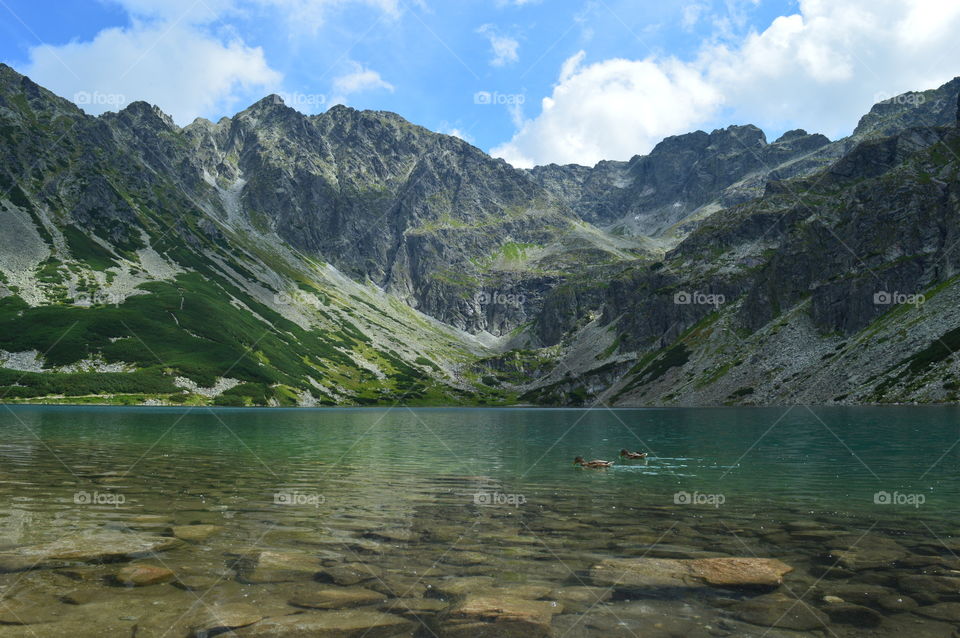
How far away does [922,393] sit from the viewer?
101000 mm

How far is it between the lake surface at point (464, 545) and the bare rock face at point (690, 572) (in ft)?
0.70

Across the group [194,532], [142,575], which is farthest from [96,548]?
[142,575]

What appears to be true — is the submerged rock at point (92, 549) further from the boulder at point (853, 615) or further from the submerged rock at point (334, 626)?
the boulder at point (853, 615)

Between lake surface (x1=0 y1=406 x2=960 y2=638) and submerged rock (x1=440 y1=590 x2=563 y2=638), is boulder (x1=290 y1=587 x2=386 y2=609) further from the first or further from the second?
submerged rock (x1=440 y1=590 x2=563 y2=638)

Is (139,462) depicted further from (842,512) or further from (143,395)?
(143,395)

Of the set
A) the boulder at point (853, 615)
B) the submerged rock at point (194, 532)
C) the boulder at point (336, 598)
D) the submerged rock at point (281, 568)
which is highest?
the boulder at point (853, 615)

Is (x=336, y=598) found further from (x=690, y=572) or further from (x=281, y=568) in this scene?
(x=690, y=572)

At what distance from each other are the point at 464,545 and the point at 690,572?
6.78 m

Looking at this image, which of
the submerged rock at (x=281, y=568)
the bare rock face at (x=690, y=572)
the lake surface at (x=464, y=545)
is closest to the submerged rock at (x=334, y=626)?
the lake surface at (x=464, y=545)

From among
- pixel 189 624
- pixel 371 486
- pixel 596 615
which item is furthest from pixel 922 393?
pixel 189 624

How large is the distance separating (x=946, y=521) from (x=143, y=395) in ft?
577

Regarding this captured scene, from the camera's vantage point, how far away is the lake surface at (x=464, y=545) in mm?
11070

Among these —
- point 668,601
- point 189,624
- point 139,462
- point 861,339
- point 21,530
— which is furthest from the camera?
point 861,339

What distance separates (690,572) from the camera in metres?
14.3
